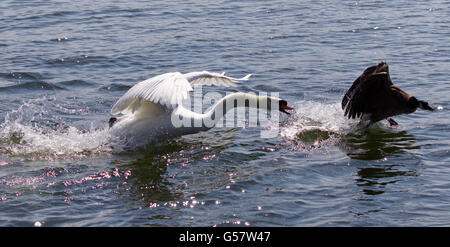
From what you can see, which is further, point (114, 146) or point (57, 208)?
point (114, 146)

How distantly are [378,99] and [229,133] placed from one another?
228 centimetres

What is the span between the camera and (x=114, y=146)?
8.77 m

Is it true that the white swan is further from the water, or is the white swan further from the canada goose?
the canada goose

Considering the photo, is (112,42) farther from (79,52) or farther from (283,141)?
(283,141)

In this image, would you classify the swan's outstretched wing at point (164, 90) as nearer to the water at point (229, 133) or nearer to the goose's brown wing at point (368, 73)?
the water at point (229, 133)

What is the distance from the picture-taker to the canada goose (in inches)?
363

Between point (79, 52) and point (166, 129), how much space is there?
250 inches

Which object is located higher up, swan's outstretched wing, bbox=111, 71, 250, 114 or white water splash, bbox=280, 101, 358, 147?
swan's outstretched wing, bbox=111, 71, 250, 114

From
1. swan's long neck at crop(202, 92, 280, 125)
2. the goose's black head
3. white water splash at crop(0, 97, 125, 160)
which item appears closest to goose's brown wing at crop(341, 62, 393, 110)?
the goose's black head

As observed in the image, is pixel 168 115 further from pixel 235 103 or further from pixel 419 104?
pixel 419 104

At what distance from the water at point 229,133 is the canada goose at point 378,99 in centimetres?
32
